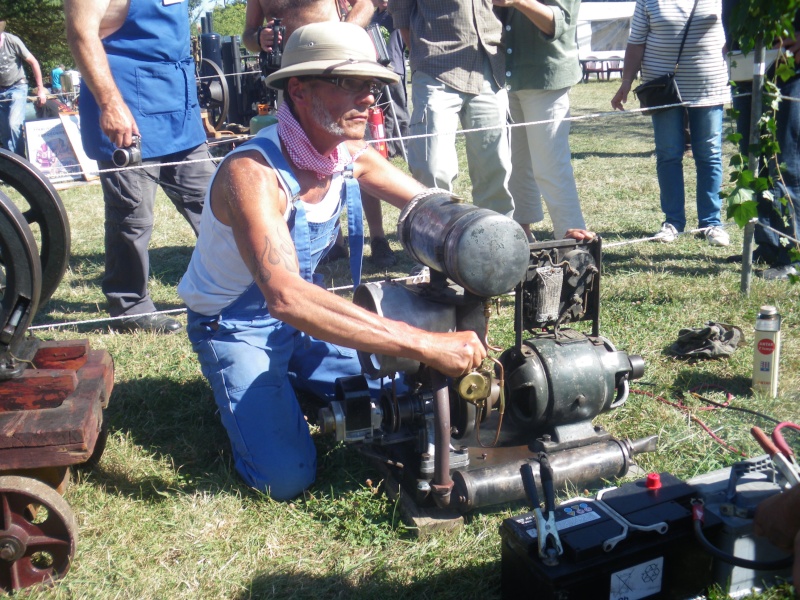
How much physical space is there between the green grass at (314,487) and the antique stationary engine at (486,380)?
0.61ft

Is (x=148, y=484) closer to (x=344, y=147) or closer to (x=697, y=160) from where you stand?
(x=344, y=147)

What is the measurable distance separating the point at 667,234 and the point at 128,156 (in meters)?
3.66

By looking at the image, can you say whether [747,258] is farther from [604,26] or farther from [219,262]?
[604,26]

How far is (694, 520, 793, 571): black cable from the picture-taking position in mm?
1912

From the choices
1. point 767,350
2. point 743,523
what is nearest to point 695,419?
point 767,350

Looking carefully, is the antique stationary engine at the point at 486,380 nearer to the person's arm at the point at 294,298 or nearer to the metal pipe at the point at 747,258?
the person's arm at the point at 294,298

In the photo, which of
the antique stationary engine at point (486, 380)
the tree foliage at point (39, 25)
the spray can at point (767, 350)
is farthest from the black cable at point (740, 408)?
the tree foliage at point (39, 25)

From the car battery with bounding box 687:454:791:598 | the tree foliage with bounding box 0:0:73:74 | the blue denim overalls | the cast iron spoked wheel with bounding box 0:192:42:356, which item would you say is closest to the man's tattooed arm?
the blue denim overalls

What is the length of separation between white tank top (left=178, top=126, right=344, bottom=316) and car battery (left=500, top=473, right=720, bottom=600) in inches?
52.8

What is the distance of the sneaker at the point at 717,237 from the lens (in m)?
5.58

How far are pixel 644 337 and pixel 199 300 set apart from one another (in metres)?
2.26

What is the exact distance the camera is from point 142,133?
14.2 feet

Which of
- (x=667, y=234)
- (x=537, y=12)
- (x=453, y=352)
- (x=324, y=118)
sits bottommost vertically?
(x=667, y=234)

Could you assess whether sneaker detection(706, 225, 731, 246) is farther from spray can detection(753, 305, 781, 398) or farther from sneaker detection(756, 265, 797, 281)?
spray can detection(753, 305, 781, 398)
